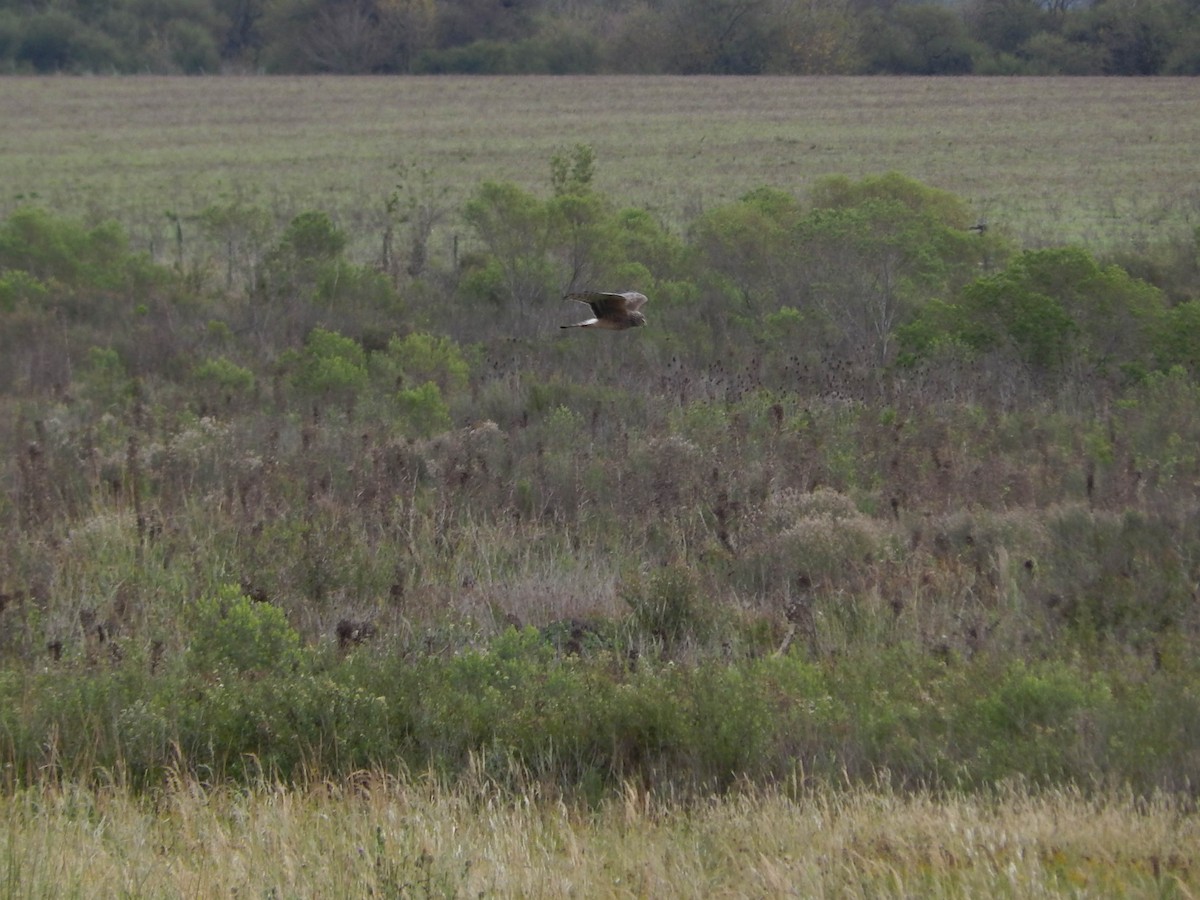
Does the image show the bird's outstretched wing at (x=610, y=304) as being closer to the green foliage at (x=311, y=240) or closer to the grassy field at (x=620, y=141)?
the green foliage at (x=311, y=240)

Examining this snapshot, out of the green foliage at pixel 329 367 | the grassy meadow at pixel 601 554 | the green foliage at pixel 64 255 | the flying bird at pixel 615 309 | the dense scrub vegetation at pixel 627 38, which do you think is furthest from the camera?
the dense scrub vegetation at pixel 627 38

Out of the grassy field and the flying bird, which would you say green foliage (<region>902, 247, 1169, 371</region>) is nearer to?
the grassy field

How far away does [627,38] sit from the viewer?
191ft

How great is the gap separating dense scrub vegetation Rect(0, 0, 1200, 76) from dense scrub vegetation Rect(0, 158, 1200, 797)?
1609 inches

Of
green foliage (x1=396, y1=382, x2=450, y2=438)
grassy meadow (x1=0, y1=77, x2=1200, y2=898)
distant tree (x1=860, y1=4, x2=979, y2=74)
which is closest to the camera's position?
grassy meadow (x1=0, y1=77, x2=1200, y2=898)

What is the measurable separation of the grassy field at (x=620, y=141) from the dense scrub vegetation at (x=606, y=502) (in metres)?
4.76

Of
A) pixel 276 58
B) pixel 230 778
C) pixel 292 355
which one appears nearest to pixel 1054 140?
pixel 292 355

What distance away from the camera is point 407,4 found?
202 ft

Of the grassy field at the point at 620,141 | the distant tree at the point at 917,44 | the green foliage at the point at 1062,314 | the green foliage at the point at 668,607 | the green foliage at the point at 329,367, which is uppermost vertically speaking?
the distant tree at the point at 917,44

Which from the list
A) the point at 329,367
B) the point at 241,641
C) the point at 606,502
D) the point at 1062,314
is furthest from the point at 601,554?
the point at 1062,314

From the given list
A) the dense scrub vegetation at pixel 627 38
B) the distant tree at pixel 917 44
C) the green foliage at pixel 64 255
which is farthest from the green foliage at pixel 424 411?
the distant tree at pixel 917 44

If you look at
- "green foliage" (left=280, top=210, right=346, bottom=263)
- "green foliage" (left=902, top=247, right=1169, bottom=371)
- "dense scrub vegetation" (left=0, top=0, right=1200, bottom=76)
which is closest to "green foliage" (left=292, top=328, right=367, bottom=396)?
"green foliage" (left=280, top=210, right=346, bottom=263)

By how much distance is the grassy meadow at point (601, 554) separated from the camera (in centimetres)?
477

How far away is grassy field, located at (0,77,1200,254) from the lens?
2394 cm
